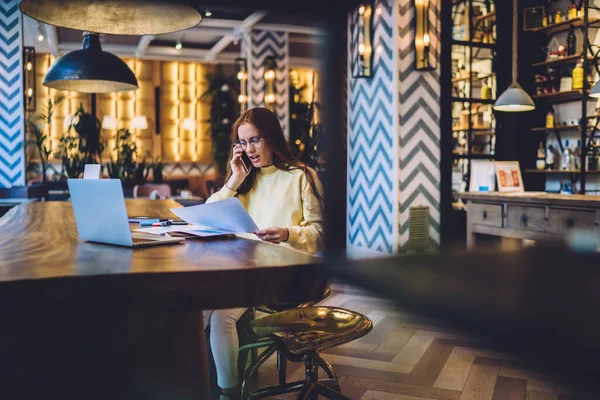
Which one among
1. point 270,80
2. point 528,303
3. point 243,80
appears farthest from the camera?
point 243,80

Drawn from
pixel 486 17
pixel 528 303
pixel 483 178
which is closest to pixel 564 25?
pixel 486 17

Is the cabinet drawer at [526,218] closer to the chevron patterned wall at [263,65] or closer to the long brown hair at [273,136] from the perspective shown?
the long brown hair at [273,136]

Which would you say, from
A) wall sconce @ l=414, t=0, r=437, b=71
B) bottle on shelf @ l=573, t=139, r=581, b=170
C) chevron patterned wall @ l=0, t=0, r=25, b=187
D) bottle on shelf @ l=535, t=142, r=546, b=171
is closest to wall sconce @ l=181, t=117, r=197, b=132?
chevron patterned wall @ l=0, t=0, r=25, b=187

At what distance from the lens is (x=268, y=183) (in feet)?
7.04

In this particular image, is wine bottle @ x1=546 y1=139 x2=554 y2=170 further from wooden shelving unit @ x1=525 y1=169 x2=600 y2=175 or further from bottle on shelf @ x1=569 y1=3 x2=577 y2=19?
bottle on shelf @ x1=569 y1=3 x2=577 y2=19

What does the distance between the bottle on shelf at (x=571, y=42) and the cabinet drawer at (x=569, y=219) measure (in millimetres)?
1910

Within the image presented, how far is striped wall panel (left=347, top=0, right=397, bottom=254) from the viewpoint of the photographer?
200 inches

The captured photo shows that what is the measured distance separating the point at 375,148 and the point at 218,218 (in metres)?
3.89

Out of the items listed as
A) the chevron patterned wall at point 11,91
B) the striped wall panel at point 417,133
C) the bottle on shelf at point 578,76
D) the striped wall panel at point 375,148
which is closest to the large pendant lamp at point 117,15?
the striped wall panel at point 375,148

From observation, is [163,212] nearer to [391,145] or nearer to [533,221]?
[533,221]

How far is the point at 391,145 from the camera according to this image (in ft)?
Answer: 16.6

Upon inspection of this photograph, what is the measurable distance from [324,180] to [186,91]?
11101 mm

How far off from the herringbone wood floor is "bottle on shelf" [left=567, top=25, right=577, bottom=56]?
3.11m

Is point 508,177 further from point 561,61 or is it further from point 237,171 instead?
point 237,171
